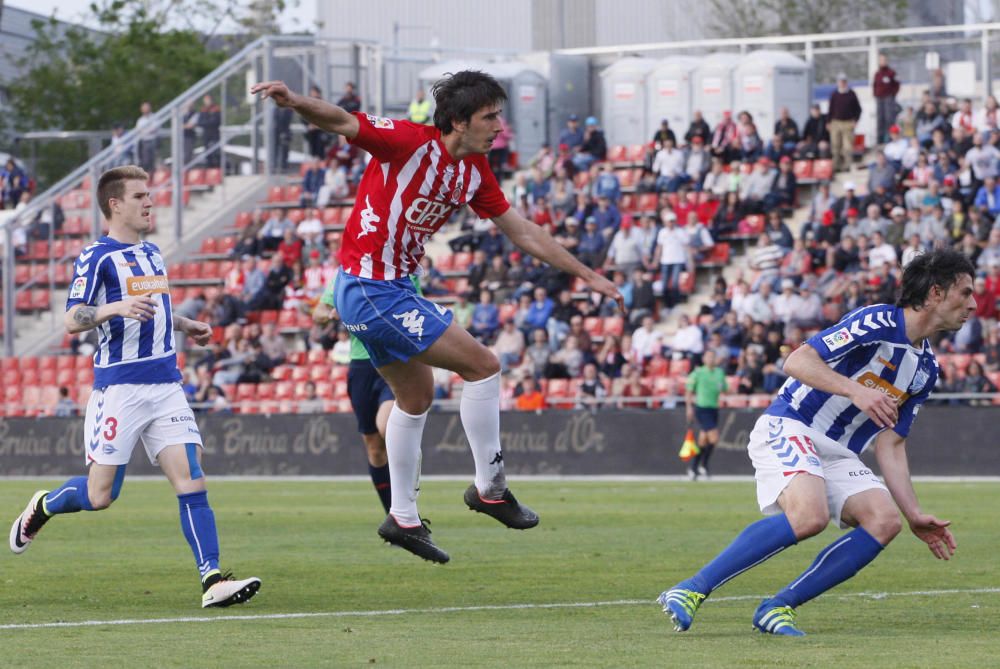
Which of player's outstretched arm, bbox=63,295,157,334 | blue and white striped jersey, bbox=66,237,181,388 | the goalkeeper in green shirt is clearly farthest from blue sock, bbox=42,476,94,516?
the goalkeeper in green shirt

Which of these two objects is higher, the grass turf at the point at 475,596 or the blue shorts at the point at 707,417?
the grass turf at the point at 475,596

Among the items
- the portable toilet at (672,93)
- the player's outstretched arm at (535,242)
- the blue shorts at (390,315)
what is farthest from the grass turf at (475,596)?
the portable toilet at (672,93)

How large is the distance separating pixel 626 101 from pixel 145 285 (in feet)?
91.8

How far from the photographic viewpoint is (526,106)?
38.0m

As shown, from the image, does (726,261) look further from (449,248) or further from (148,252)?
(148,252)

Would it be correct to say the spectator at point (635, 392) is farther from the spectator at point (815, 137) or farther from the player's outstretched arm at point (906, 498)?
the player's outstretched arm at point (906, 498)

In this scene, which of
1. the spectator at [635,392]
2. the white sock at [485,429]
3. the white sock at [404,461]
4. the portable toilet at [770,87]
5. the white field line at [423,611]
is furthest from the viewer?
the portable toilet at [770,87]

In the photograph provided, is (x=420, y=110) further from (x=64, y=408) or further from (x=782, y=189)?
(x=64, y=408)

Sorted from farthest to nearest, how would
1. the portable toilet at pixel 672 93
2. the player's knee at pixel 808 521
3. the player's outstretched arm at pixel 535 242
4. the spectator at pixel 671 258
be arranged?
the portable toilet at pixel 672 93
the spectator at pixel 671 258
the player's outstretched arm at pixel 535 242
the player's knee at pixel 808 521

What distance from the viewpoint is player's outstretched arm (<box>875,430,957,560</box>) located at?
848cm

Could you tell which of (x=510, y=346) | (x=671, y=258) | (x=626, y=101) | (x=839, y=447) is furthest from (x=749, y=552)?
(x=626, y=101)

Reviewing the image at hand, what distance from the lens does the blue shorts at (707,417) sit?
2538 cm

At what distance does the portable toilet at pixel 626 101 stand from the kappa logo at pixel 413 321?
27917 mm

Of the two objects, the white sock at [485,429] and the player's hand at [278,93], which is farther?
the white sock at [485,429]
